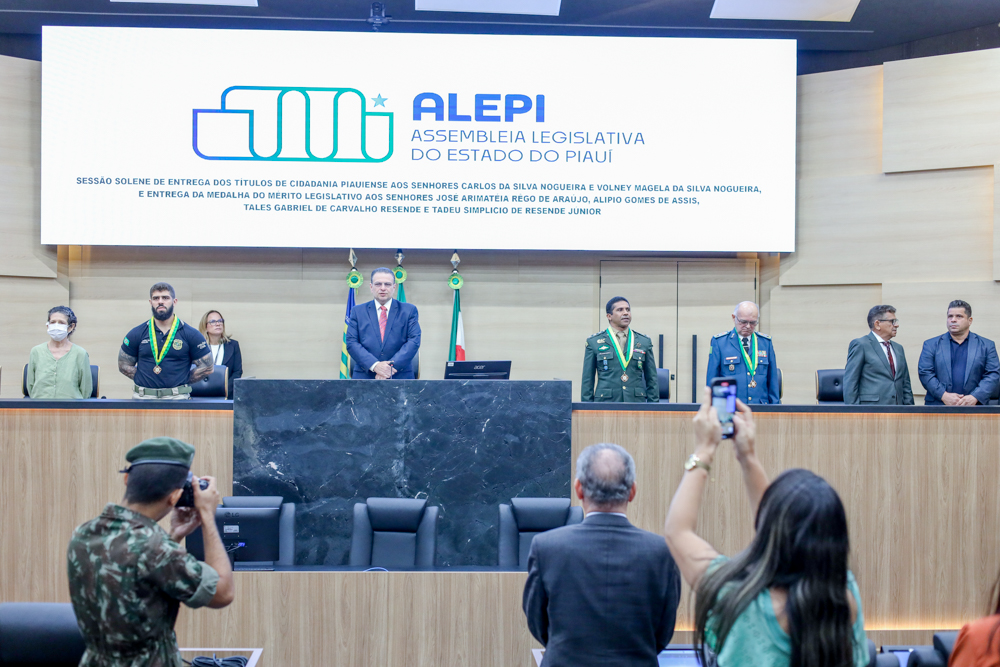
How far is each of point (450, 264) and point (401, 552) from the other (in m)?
3.68

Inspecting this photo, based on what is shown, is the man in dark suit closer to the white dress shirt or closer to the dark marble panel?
the dark marble panel

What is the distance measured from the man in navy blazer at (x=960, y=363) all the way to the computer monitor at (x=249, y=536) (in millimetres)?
4254

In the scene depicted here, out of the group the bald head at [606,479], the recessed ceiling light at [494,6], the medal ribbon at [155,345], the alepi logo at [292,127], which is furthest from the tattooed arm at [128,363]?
the bald head at [606,479]

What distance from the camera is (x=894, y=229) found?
675 cm

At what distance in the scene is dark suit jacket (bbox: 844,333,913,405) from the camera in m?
5.23

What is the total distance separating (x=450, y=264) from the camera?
6.96 metres

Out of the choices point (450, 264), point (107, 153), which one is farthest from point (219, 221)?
point (450, 264)

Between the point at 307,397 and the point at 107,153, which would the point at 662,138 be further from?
the point at 107,153

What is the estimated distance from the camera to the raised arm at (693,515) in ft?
4.75

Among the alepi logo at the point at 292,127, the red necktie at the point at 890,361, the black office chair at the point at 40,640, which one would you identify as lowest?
the black office chair at the point at 40,640

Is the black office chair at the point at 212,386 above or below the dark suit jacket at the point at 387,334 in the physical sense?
below

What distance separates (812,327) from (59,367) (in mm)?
5866

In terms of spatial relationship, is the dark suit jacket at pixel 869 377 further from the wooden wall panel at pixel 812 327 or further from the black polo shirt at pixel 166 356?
the black polo shirt at pixel 166 356

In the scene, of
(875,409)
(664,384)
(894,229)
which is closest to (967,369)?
(875,409)
